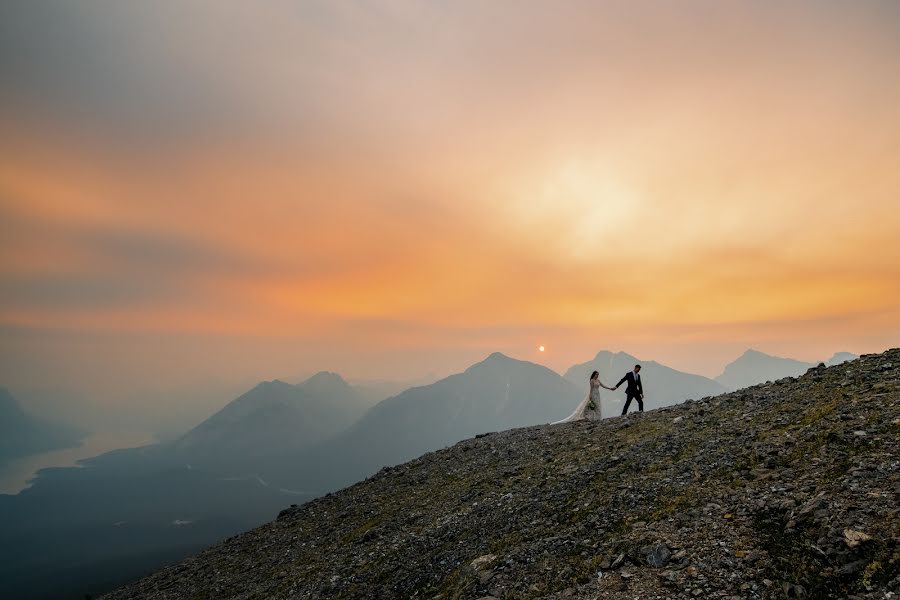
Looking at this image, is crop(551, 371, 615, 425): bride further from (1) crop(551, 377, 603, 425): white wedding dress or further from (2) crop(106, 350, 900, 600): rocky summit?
(2) crop(106, 350, 900, 600): rocky summit

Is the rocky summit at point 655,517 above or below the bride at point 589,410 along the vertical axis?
below

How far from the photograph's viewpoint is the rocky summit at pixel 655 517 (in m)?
11.4

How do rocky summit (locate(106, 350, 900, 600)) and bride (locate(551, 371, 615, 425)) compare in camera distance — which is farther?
bride (locate(551, 371, 615, 425))

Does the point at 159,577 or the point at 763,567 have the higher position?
the point at 763,567

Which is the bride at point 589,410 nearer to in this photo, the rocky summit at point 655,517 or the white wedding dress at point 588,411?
the white wedding dress at point 588,411

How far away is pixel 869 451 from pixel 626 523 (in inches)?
329

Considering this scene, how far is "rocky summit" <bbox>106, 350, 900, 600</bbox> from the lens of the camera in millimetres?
11430

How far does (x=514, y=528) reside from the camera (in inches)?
764

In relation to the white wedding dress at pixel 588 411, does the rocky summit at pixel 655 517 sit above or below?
below

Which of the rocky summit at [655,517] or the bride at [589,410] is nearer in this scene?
the rocky summit at [655,517]

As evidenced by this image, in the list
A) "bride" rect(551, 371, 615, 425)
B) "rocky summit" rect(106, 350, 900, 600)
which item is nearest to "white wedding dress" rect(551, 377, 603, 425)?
"bride" rect(551, 371, 615, 425)

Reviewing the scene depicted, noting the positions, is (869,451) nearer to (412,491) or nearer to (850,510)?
(850,510)

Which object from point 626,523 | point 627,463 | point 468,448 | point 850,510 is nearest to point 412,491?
point 468,448

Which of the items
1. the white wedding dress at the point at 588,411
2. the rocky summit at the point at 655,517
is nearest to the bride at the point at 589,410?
the white wedding dress at the point at 588,411
